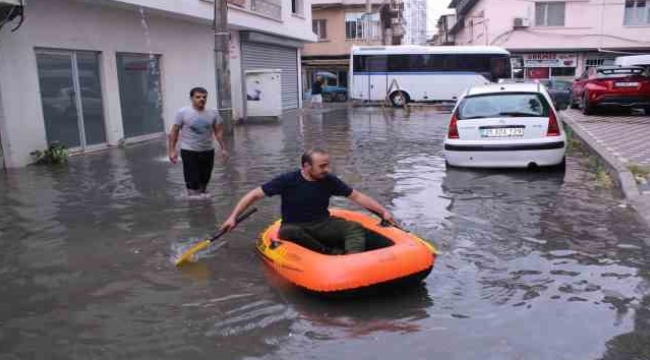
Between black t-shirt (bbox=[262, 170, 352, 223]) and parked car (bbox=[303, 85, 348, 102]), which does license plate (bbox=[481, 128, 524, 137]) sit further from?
parked car (bbox=[303, 85, 348, 102])

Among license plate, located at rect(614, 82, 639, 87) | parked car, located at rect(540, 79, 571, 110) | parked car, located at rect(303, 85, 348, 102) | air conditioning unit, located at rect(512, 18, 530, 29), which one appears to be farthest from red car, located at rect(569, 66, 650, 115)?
parked car, located at rect(303, 85, 348, 102)

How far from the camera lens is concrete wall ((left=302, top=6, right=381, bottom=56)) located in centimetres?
4328

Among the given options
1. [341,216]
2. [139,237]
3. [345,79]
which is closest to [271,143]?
[139,237]

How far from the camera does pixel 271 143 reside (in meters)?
14.9

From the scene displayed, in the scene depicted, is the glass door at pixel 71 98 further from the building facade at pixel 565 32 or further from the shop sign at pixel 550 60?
the shop sign at pixel 550 60

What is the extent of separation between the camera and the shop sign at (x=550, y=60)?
38.0m

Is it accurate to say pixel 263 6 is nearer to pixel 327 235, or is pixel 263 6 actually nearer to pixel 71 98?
pixel 71 98

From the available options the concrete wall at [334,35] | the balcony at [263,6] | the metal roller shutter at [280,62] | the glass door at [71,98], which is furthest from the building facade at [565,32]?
the glass door at [71,98]

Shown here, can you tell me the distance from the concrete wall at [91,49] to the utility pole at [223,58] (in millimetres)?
1719

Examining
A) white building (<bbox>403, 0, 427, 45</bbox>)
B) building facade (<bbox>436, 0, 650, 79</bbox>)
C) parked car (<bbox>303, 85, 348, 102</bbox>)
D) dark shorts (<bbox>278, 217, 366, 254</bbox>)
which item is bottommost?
parked car (<bbox>303, 85, 348, 102</bbox>)

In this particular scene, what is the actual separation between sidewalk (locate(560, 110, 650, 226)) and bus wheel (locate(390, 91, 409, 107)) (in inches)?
462

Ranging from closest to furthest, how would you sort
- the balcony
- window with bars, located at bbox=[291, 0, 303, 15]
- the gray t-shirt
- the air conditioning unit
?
1. the gray t-shirt
2. the balcony
3. window with bars, located at bbox=[291, 0, 303, 15]
4. the air conditioning unit

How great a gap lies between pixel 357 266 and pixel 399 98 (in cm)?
2720

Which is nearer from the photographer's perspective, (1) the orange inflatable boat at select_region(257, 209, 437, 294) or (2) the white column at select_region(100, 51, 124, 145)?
(1) the orange inflatable boat at select_region(257, 209, 437, 294)
